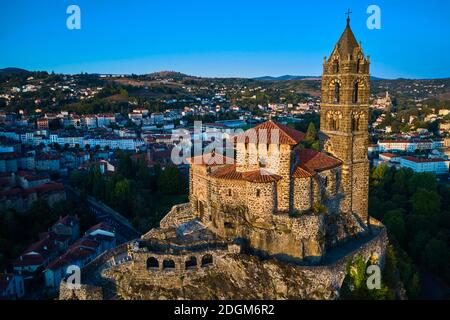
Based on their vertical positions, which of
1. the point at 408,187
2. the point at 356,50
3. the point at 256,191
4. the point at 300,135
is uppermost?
the point at 356,50

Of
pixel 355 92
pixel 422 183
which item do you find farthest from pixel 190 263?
pixel 422 183

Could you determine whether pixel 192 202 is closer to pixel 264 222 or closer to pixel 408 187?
pixel 264 222

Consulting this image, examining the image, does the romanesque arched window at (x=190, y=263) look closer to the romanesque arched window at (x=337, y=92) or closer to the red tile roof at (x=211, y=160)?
the red tile roof at (x=211, y=160)

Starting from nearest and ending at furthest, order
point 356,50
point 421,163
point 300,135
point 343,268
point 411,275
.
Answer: point 343,268 → point 300,135 → point 356,50 → point 411,275 → point 421,163

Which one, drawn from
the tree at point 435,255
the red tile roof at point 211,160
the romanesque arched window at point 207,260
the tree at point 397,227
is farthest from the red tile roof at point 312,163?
the tree at point 397,227

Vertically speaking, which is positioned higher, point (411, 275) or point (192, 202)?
point (192, 202)
